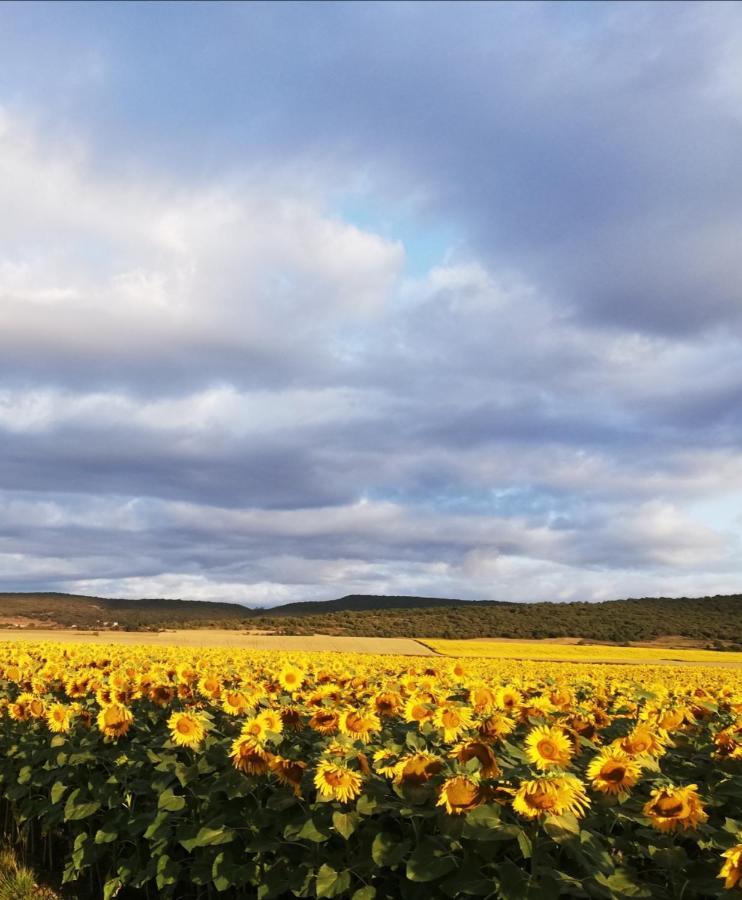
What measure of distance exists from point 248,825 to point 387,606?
131592 millimetres

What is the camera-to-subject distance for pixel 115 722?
690 cm

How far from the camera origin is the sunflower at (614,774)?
13.7ft

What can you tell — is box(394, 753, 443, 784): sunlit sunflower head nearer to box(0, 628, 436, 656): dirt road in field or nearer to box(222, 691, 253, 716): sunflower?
box(222, 691, 253, 716): sunflower

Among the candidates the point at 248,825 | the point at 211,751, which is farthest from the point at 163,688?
the point at 248,825

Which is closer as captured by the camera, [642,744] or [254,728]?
[642,744]

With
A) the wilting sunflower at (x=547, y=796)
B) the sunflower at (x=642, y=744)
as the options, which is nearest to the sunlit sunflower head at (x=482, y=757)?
the wilting sunflower at (x=547, y=796)

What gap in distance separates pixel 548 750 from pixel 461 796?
1.80 feet

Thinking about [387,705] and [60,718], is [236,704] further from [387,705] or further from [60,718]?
[60,718]

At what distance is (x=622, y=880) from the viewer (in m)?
3.79

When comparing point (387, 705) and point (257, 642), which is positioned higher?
point (387, 705)

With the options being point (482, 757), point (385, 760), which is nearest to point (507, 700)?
point (385, 760)

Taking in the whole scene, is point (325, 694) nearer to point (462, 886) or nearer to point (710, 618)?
point (462, 886)

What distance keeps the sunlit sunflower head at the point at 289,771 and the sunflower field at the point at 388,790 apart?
0.01 metres

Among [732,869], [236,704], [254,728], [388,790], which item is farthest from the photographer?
[236,704]
